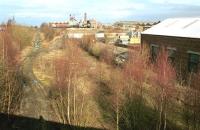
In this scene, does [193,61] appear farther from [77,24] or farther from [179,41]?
[77,24]

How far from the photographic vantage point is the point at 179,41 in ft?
92.6

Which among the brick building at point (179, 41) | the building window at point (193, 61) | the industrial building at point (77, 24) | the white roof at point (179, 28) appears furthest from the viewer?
the industrial building at point (77, 24)

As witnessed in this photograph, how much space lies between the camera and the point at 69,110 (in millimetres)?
17422

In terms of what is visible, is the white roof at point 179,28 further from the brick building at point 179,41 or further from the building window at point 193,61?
the building window at point 193,61

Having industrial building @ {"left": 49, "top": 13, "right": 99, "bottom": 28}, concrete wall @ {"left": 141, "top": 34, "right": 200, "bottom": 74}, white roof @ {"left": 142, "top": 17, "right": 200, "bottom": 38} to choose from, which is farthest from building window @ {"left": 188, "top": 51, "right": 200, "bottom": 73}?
industrial building @ {"left": 49, "top": 13, "right": 99, "bottom": 28}

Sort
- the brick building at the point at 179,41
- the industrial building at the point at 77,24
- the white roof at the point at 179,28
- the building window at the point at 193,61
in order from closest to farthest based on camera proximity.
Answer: the building window at the point at 193,61 → the brick building at the point at 179,41 → the white roof at the point at 179,28 → the industrial building at the point at 77,24

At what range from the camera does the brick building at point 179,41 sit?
26312 millimetres

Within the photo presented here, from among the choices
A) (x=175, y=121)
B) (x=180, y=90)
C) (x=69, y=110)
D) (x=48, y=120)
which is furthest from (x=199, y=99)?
(x=48, y=120)

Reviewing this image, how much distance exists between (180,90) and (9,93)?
32.0 ft

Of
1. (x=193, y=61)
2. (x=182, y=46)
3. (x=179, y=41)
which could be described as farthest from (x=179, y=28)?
(x=193, y=61)

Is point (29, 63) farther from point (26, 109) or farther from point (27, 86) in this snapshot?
point (26, 109)

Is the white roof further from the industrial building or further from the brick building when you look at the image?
the industrial building

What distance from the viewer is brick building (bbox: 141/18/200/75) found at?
26.3 meters

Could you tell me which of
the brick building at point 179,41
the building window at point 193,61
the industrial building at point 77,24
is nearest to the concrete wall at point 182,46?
the brick building at point 179,41
